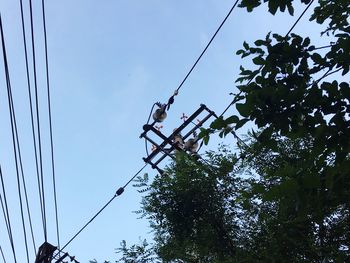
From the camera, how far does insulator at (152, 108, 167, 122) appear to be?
10.5 m

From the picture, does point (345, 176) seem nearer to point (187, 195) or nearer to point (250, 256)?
point (250, 256)

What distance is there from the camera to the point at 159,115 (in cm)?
1058

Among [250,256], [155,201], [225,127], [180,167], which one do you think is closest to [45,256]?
[155,201]

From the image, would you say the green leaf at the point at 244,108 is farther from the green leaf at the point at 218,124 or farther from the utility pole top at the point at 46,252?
the utility pole top at the point at 46,252

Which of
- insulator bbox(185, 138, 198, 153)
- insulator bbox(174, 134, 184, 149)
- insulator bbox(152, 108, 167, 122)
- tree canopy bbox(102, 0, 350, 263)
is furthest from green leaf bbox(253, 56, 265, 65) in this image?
insulator bbox(174, 134, 184, 149)

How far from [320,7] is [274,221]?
4586 mm

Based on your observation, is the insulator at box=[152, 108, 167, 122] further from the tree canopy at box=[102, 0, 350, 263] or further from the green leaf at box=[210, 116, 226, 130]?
the green leaf at box=[210, 116, 226, 130]

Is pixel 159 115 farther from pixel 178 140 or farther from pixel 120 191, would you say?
pixel 120 191

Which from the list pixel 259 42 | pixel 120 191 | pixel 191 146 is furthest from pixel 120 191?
pixel 259 42

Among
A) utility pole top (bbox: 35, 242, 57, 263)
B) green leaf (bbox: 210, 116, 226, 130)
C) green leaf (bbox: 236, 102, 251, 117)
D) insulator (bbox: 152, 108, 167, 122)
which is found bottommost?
green leaf (bbox: 236, 102, 251, 117)

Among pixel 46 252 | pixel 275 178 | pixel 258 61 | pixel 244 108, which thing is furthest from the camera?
pixel 46 252

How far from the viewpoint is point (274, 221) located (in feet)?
25.3

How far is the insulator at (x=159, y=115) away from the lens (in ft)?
34.6

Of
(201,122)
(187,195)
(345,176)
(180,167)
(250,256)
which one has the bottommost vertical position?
(345,176)
